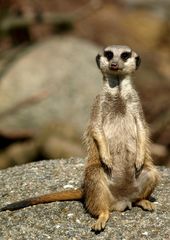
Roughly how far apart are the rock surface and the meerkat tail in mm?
32

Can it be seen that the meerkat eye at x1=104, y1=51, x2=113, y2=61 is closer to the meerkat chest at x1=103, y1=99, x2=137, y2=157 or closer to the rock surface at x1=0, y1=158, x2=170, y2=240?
the meerkat chest at x1=103, y1=99, x2=137, y2=157

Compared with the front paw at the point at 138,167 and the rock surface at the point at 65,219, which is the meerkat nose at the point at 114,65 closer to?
the front paw at the point at 138,167

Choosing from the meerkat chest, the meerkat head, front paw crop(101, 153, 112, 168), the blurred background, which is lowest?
the blurred background

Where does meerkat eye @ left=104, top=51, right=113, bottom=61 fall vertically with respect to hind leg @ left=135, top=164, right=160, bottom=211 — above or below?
above

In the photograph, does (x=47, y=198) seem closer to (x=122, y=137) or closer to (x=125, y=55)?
(x=122, y=137)

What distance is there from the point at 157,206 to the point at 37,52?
19.6ft

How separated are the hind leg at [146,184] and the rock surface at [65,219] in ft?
0.16

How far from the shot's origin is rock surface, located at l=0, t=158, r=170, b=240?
4.79 m

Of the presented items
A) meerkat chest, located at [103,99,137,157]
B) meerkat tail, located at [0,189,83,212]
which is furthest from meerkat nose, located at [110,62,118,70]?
meerkat tail, located at [0,189,83,212]

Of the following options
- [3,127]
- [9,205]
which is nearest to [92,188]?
[9,205]

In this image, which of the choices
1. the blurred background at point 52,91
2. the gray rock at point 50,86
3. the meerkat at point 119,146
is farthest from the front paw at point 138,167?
the gray rock at point 50,86

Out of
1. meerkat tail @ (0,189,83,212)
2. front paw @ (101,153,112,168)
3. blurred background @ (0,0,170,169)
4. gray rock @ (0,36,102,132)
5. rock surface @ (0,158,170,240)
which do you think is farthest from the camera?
gray rock @ (0,36,102,132)

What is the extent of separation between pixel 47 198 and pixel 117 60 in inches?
40.1

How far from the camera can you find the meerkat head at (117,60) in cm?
484
